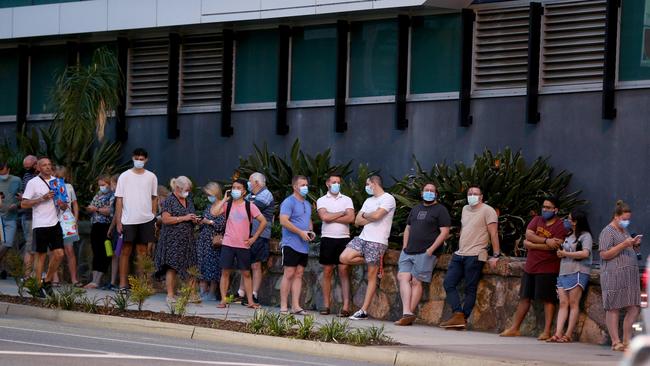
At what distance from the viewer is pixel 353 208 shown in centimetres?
2016

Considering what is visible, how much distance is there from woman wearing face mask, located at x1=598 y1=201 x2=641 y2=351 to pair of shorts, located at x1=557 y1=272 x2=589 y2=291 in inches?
25.3

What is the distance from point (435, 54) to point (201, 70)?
5.73 m

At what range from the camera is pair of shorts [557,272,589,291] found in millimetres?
16766

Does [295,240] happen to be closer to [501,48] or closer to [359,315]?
[359,315]

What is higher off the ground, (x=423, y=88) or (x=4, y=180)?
(x=423, y=88)

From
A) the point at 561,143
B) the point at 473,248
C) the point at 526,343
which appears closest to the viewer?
the point at 526,343

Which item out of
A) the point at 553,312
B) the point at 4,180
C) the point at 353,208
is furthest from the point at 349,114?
the point at 553,312

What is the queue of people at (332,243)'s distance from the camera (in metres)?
16.8

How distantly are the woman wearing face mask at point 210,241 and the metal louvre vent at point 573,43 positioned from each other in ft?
18.3

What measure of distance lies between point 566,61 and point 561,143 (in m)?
1.31

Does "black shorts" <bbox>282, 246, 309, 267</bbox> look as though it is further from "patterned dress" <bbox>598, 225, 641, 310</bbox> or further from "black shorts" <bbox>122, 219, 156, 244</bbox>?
"patterned dress" <bbox>598, 225, 641, 310</bbox>

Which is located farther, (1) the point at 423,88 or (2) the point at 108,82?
(2) the point at 108,82

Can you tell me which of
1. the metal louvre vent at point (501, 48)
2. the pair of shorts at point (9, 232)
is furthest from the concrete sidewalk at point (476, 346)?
the metal louvre vent at point (501, 48)

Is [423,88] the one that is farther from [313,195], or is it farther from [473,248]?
[473,248]
